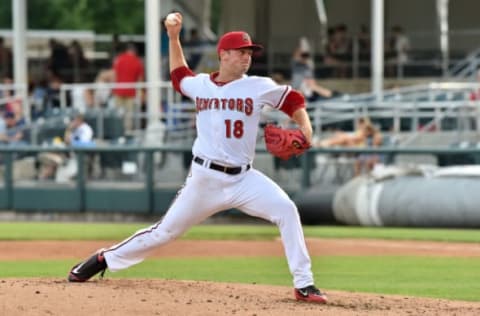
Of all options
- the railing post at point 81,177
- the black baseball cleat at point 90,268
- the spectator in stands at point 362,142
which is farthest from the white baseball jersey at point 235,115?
the railing post at point 81,177

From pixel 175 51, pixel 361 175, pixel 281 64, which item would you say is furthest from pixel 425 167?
pixel 175 51

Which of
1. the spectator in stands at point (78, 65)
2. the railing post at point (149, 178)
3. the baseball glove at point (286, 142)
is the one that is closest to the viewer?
the baseball glove at point (286, 142)

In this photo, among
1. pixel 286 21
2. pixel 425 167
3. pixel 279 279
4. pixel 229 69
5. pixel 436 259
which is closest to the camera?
pixel 229 69

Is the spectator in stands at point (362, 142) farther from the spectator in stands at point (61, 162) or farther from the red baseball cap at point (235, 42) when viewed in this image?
the red baseball cap at point (235, 42)

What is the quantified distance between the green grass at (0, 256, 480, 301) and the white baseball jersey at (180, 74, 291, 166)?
2.06m

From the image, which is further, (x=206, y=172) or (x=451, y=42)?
(x=451, y=42)

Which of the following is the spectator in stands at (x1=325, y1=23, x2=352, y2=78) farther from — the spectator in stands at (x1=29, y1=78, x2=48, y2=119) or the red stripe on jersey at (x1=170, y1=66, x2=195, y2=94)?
the red stripe on jersey at (x1=170, y1=66, x2=195, y2=94)

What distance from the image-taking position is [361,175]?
18.6 meters

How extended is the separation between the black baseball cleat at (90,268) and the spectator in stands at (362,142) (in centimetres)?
1052

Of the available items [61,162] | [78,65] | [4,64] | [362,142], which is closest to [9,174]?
[61,162]

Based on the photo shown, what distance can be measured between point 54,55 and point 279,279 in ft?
55.7

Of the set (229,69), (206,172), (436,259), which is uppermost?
(229,69)

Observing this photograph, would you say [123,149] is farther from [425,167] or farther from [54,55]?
[54,55]

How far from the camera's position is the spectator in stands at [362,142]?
61.3 feet
